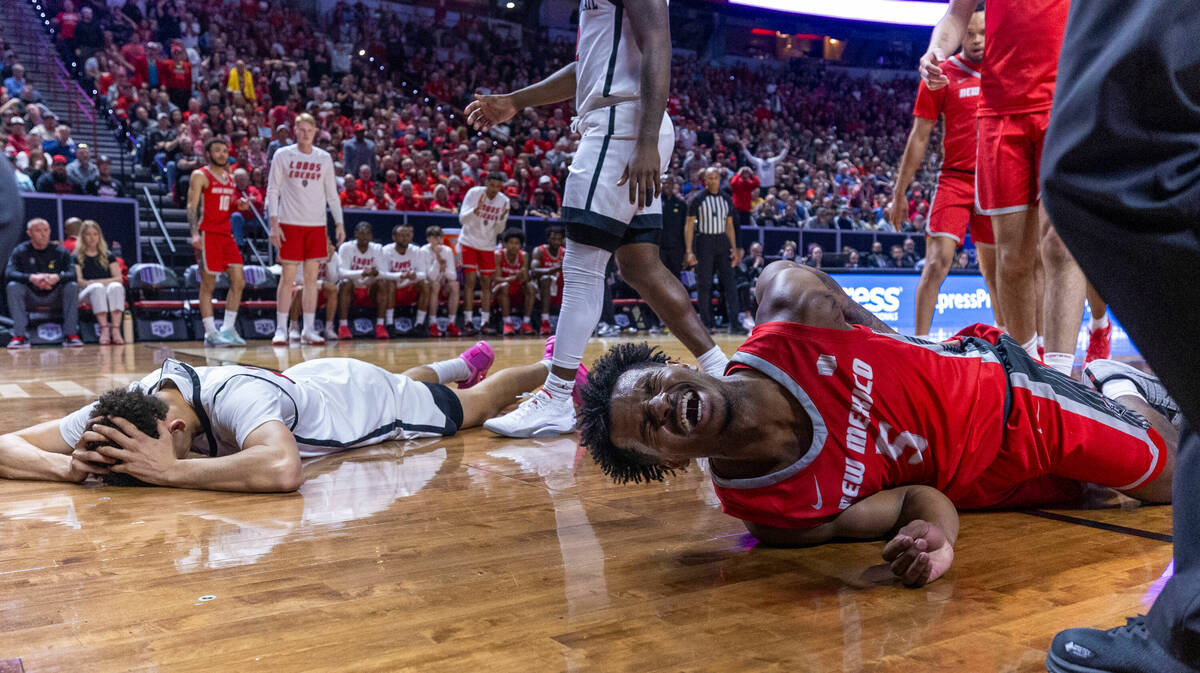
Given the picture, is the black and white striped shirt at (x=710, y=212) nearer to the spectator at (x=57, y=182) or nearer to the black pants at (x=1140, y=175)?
the spectator at (x=57, y=182)

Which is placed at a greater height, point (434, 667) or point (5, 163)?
point (5, 163)

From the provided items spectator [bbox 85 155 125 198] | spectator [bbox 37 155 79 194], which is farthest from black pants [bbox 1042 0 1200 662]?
spectator [bbox 85 155 125 198]

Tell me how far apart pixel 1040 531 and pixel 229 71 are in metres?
14.4

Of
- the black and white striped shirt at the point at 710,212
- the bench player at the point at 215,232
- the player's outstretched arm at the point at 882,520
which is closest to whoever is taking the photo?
the player's outstretched arm at the point at 882,520

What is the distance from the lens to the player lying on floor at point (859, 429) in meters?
1.62

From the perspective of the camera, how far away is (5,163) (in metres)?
0.91

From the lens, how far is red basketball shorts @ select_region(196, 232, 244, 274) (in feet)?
25.5

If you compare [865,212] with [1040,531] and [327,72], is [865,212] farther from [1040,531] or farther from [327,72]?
[1040,531]

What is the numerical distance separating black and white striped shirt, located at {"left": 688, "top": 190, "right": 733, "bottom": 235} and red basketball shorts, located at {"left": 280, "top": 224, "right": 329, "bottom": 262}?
4154 millimetres

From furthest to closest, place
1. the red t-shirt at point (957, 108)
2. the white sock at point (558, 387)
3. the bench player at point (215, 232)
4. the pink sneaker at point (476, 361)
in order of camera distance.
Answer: the bench player at point (215, 232) → the red t-shirt at point (957, 108) → the pink sneaker at point (476, 361) → the white sock at point (558, 387)

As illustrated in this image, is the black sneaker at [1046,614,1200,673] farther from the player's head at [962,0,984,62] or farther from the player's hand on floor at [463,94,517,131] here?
the player's head at [962,0,984,62]

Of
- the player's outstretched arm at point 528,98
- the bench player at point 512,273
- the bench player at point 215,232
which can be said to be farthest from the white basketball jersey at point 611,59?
the bench player at point 512,273

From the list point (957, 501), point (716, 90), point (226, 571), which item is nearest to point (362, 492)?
point (226, 571)

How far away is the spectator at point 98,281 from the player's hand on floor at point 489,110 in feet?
20.3
